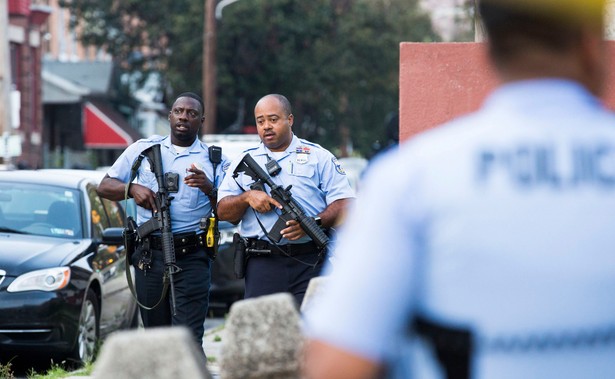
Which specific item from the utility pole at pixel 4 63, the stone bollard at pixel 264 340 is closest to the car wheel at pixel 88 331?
Answer: the stone bollard at pixel 264 340

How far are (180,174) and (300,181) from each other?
1079 mm

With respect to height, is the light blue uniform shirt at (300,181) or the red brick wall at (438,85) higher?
the red brick wall at (438,85)

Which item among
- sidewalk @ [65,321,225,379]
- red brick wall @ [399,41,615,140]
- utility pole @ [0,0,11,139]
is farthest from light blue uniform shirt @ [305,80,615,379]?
utility pole @ [0,0,11,139]

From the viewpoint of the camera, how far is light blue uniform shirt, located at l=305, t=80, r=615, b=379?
225 centimetres

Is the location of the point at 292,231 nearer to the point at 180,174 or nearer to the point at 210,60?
the point at 180,174

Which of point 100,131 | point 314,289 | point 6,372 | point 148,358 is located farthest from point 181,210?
point 100,131

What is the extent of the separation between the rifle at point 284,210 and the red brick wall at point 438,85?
1450 mm

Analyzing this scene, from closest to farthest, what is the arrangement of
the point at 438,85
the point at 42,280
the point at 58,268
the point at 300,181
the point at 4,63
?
the point at 300,181 → the point at 438,85 → the point at 42,280 → the point at 58,268 → the point at 4,63

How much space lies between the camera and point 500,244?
2.25 m

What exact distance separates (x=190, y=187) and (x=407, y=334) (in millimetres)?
6274

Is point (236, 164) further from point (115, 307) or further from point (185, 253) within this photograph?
point (115, 307)

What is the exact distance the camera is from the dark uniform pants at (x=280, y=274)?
765cm

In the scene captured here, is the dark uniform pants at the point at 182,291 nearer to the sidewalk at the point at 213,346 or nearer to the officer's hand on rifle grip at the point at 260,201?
the sidewalk at the point at 213,346

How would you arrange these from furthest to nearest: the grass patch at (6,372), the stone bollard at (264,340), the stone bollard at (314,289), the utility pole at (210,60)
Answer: the utility pole at (210,60) → the grass patch at (6,372) → the stone bollard at (314,289) → the stone bollard at (264,340)
